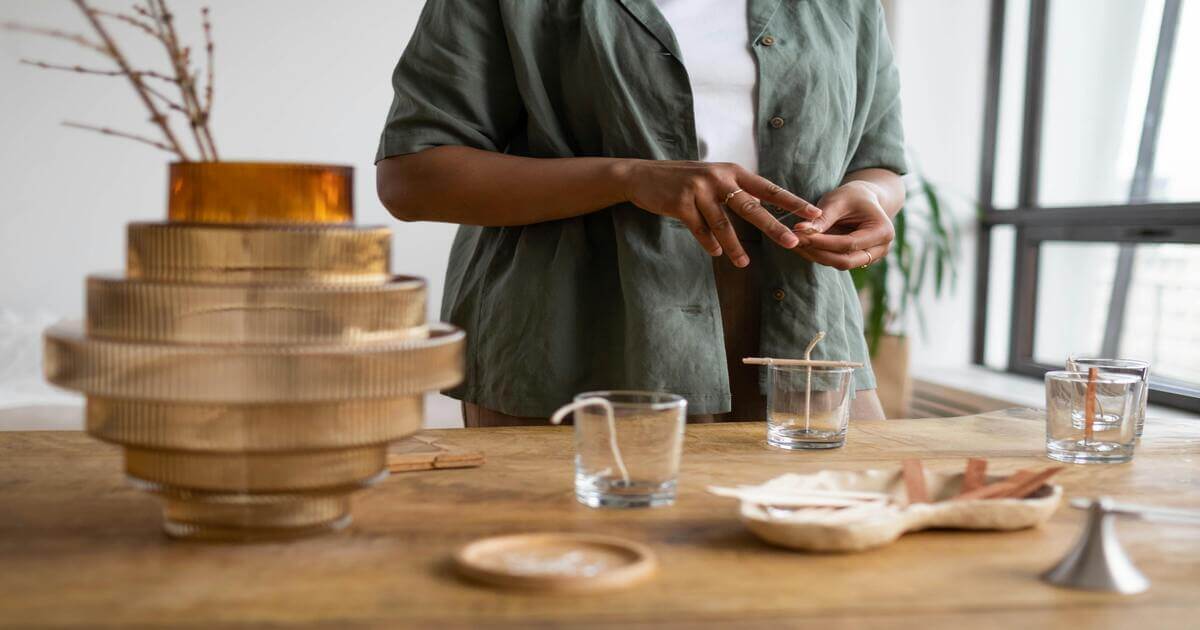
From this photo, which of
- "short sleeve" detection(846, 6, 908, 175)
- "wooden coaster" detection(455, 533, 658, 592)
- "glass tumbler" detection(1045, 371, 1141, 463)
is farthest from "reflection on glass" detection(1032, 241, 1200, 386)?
"wooden coaster" detection(455, 533, 658, 592)

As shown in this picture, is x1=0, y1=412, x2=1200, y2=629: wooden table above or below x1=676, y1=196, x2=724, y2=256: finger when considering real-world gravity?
below

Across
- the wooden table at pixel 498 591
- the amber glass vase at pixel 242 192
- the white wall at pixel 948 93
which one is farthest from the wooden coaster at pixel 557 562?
the white wall at pixel 948 93

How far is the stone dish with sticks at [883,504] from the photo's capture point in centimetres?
68

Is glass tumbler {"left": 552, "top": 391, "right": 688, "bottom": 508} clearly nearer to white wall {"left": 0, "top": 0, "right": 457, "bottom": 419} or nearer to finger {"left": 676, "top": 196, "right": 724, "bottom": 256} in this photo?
finger {"left": 676, "top": 196, "right": 724, "bottom": 256}

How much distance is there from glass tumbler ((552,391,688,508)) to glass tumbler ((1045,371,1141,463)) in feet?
1.30

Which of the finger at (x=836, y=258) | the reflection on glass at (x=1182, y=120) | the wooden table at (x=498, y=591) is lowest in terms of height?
the wooden table at (x=498, y=591)

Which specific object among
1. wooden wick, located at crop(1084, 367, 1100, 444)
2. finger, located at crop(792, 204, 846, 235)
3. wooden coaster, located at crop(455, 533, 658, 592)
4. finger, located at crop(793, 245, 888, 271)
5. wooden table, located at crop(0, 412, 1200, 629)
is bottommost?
wooden table, located at crop(0, 412, 1200, 629)

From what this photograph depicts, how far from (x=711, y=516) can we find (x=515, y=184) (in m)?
0.59

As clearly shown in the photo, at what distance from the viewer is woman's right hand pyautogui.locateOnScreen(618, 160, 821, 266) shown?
1.12m

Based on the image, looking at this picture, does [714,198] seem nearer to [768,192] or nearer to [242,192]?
[768,192]

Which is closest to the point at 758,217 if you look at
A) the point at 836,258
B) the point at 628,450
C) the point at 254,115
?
the point at 836,258

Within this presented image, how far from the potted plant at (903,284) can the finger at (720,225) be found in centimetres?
235

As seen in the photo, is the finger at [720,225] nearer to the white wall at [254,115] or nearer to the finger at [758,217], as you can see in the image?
the finger at [758,217]

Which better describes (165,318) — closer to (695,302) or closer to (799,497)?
(799,497)
